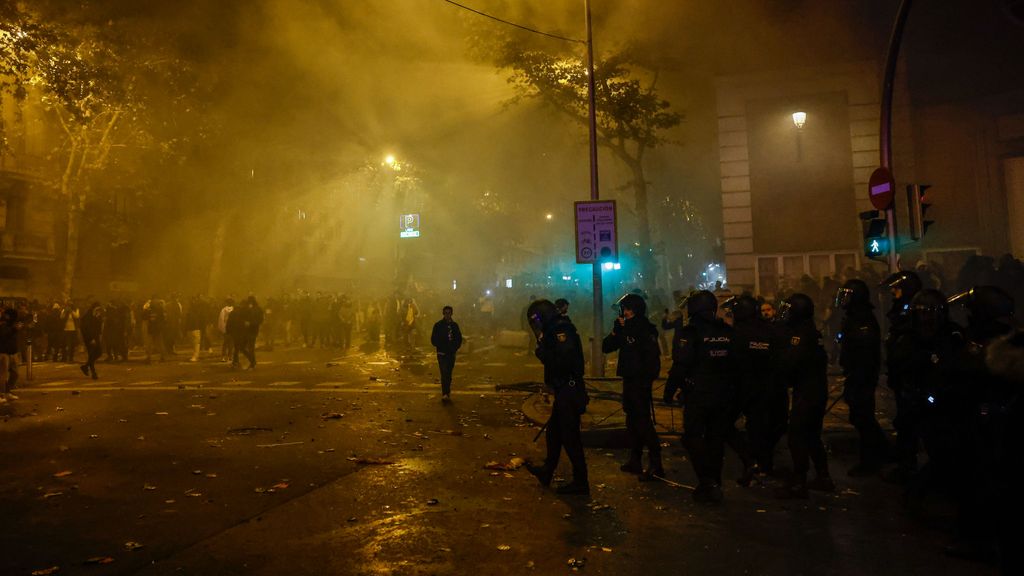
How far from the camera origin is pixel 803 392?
6.01m

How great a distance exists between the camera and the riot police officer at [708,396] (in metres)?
5.77

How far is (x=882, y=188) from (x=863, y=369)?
4392mm

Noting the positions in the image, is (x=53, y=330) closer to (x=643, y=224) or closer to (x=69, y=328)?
(x=69, y=328)

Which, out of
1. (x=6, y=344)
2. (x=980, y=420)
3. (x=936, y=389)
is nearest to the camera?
(x=980, y=420)

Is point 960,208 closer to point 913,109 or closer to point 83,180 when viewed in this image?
point 913,109

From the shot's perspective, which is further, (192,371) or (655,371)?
(192,371)

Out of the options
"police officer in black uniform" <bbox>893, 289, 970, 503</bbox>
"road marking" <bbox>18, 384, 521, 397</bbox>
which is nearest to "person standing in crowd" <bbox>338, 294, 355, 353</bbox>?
"road marking" <bbox>18, 384, 521, 397</bbox>

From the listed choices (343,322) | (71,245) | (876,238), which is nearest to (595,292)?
(876,238)

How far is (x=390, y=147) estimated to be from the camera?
31.3 meters

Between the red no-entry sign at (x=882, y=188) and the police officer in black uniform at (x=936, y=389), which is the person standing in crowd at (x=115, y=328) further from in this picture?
the police officer in black uniform at (x=936, y=389)

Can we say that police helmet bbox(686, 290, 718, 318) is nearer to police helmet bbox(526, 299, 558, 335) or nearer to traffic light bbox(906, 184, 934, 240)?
police helmet bbox(526, 299, 558, 335)

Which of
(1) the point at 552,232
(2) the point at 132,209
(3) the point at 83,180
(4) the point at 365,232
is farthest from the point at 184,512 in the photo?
(1) the point at 552,232

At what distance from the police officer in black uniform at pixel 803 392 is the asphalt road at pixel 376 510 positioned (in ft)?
0.72

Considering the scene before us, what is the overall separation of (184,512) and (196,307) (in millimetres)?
16387
